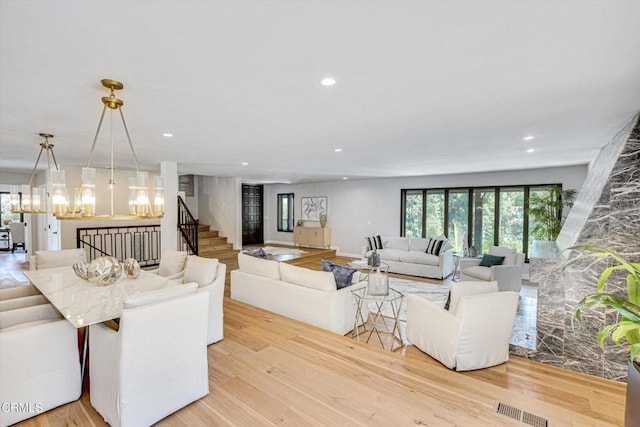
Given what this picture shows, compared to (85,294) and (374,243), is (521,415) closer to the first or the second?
(85,294)

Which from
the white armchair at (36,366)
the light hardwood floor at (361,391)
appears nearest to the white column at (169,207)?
the light hardwood floor at (361,391)

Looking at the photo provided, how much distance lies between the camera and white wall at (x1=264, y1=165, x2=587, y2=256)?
7.76 metres

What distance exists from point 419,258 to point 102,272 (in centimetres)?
635

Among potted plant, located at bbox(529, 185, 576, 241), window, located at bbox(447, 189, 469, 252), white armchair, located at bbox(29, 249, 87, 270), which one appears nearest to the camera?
white armchair, located at bbox(29, 249, 87, 270)

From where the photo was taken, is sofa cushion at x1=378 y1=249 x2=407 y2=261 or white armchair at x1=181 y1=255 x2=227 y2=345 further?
sofa cushion at x1=378 y1=249 x2=407 y2=261

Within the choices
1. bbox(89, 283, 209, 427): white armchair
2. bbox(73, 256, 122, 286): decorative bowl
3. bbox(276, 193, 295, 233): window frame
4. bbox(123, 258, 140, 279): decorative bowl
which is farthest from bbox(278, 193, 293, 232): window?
bbox(89, 283, 209, 427): white armchair

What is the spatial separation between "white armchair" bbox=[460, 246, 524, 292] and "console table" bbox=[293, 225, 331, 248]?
4.82 metres

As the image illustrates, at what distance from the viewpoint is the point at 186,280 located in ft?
11.9

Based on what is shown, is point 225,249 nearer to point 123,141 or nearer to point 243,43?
point 123,141

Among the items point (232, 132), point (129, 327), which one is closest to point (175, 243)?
point (232, 132)

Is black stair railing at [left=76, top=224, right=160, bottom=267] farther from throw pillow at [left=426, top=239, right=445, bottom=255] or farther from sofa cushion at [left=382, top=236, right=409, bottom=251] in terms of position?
throw pillow at [left=426, top=239, right=445, bottom=255]

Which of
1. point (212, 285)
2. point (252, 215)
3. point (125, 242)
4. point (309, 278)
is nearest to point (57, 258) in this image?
point (212, 285)

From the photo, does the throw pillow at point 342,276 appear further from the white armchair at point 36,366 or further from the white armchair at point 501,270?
the white armchair at point 501,270

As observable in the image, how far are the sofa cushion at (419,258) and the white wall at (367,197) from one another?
1666mm
